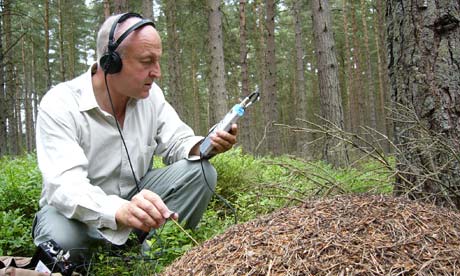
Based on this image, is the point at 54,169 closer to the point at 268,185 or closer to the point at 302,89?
the point at 268,185

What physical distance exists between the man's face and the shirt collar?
0.17 metres

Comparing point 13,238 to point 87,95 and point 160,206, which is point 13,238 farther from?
point 160,206

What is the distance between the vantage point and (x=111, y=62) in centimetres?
266

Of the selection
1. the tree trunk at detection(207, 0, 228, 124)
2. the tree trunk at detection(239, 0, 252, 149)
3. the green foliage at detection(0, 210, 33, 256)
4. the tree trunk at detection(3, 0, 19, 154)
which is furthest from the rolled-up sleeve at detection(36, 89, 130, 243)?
the tree trunk at detection(239, 0, 252, 149)

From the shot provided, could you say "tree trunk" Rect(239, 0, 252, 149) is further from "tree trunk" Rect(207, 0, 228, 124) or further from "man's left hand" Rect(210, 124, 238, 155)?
"man's left hand" Rect(210, 124, 238, 155)

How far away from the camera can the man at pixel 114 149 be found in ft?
7.40

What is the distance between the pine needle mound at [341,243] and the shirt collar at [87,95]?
4.26 feet

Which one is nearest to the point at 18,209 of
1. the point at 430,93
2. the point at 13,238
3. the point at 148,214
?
the point at 13,238

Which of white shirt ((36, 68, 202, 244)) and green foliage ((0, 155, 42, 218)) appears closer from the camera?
white shirt ((36, 68, 202, 244))

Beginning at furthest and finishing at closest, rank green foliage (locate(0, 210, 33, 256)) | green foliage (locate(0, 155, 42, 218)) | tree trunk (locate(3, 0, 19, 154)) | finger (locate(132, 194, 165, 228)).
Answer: tree trunk (locate(3, 0, 19, 154)) → green foliage (locate(0, 155, 42, 218)) → green foliage (locate(0, 210, 33, 256)) → finger (locate(132, 194, 165, 228))

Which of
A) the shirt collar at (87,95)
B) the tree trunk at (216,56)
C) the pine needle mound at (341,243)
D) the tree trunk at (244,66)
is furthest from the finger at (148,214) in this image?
the tree trunk at (244,66)

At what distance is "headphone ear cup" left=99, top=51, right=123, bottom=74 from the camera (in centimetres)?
264

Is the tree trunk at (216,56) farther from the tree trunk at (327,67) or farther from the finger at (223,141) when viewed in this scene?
the finger at (223,141)

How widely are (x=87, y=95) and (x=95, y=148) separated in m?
0.36
